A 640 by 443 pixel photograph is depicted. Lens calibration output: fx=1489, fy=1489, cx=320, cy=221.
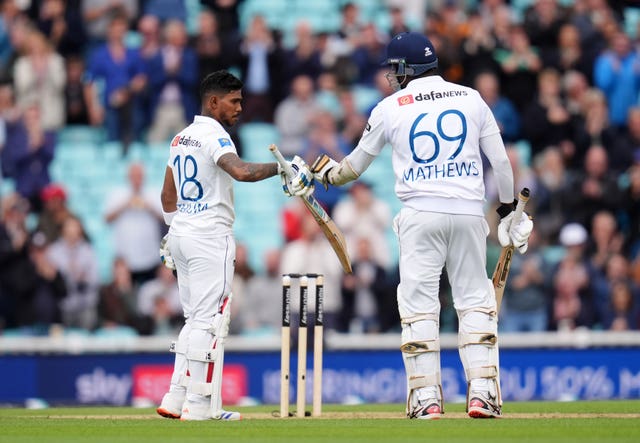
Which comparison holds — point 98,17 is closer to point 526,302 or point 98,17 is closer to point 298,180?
point 526,302

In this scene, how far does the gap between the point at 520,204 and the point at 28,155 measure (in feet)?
30.1

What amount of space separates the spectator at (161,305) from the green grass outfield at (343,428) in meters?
4.62

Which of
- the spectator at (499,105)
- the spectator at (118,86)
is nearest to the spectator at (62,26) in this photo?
the spectator at (118,86)

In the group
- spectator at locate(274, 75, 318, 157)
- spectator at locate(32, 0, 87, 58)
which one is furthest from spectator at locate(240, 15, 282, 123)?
spectator at locate(32, 0, 87, 58)

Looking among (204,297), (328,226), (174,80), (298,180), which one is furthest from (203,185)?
(174,80)

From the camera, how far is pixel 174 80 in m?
18.6

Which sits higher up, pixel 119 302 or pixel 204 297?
pixel 119 302

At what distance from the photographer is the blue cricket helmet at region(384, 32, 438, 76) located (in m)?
10.5

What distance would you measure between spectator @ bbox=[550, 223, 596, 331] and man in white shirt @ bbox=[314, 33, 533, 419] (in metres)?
6.40

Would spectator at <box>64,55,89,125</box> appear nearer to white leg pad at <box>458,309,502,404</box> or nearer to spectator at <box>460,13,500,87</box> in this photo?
spectator at <box>460,13,500,87</box>

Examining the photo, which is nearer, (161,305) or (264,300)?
(161,305)

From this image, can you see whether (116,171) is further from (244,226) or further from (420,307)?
(420,307)

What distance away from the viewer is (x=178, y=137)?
10.8 meters

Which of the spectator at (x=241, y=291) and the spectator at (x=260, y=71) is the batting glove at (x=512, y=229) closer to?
the spectator at (x=241, y=291)
